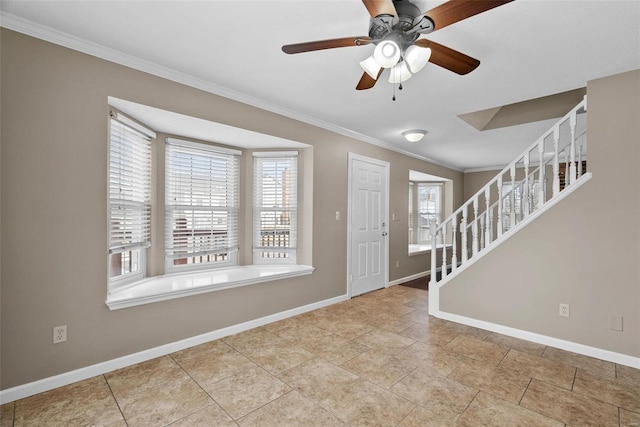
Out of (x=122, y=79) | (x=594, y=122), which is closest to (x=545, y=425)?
(x=594, y=122)

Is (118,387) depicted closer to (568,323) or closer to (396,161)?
(568,323)

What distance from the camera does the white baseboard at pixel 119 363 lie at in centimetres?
195

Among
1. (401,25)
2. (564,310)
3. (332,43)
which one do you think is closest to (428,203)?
(564,310)

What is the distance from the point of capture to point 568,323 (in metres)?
2.72

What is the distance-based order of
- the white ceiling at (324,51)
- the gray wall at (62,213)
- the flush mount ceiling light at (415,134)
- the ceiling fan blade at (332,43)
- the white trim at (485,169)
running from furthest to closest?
the white trim at (485,169)
the flush mount ceiling light at (415,134)
the gray wall at (62,213)
the white ceiling at (324,51)
the ceiling fan blade at (332,43)

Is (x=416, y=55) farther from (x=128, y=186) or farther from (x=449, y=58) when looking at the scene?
(x=128, y=186)

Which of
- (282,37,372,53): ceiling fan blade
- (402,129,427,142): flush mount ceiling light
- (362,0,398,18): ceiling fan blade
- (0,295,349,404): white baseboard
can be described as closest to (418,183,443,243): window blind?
(402,129,427,142): flush mount ceiling light

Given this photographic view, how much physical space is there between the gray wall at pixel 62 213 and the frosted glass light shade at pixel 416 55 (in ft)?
6.30

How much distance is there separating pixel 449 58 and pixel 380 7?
0.60m

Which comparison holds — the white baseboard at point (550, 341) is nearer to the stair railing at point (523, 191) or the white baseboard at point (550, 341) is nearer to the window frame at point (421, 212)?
the stair railing at point (523, 191)

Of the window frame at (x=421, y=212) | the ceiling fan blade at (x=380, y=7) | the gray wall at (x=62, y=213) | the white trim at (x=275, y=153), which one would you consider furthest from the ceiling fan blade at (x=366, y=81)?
the window frame at (x=421, y=212)

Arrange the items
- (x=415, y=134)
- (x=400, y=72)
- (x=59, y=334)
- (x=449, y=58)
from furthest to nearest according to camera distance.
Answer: (x=415, y=134) < (x=59, y=334) < (x=400, y=72) < (x=449, y=58)

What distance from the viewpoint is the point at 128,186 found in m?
2.80

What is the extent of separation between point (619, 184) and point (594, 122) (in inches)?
22.6
